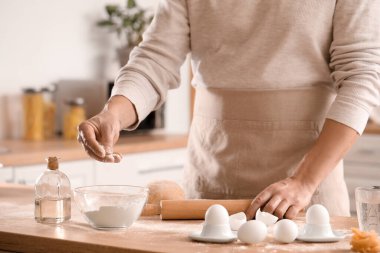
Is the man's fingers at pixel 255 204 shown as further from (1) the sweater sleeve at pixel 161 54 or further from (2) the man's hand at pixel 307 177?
(1) the sweater sleeve at pixel 161 54

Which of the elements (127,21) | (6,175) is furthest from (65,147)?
(127,21)

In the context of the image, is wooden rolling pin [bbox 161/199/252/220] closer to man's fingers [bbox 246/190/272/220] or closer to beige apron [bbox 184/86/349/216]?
man's fingers [bbox 246/190/272/220]

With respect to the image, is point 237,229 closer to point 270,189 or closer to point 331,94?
point 270,189

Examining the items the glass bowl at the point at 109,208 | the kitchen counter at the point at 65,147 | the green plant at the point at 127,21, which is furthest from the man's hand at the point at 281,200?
the green plant at the point at 127,21

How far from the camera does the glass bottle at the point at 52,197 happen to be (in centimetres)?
146

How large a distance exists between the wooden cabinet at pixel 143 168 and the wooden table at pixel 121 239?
152 cm

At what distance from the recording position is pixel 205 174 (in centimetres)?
191

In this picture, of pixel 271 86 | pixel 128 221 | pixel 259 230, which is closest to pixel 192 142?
pixel 271 86

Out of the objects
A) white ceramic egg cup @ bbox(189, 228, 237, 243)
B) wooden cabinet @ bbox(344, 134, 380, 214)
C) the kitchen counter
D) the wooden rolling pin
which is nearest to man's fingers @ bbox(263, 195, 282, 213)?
the wooden rolling pin

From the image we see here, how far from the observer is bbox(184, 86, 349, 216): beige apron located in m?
1.83

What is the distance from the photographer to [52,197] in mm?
1473

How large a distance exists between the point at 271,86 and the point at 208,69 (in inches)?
6.9

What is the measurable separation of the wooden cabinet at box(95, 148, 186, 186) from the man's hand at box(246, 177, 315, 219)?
158 centimetres

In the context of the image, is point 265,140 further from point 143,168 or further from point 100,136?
point 143,168
